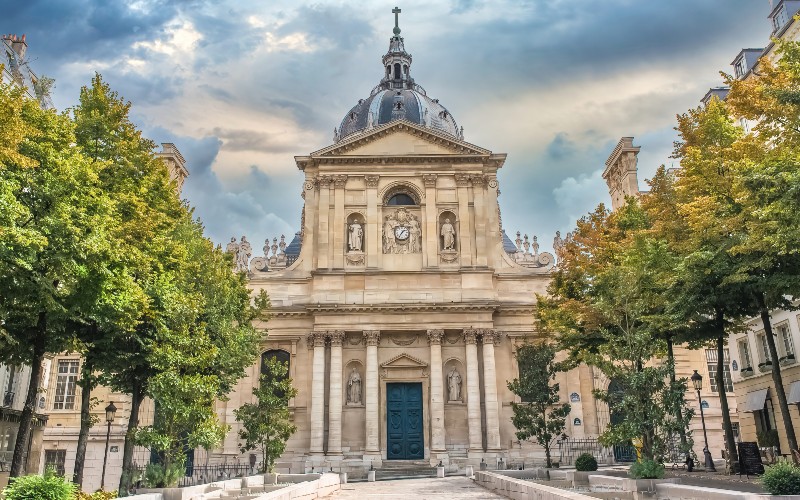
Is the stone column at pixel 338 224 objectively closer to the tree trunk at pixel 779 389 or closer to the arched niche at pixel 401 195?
the arched niche at pixel 401 195

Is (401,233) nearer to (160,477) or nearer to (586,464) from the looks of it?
(586,464)

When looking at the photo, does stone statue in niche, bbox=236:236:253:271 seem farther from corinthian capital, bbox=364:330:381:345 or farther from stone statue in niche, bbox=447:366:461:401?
stone statue in niche, bbox=447:366:461:401

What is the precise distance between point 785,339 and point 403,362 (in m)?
19.4

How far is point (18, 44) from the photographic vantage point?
33.5 metres

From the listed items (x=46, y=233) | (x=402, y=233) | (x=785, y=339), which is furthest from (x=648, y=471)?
(x=402, y=233)

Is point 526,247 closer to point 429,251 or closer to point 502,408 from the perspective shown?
point 429,251

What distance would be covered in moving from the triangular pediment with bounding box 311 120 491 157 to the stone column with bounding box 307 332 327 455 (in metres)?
11.7

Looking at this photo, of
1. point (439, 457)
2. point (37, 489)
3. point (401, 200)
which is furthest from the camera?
point (401, 200)

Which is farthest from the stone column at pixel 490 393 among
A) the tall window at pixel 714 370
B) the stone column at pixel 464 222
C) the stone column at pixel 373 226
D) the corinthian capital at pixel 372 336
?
the tall window at pixel 714 370

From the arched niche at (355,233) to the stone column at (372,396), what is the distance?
5.36 metres

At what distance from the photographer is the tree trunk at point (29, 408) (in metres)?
17.5

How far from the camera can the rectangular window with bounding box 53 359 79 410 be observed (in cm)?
3734

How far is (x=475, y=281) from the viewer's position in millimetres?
40625

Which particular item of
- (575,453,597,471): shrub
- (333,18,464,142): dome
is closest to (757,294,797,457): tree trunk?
(575,453,597,471): shrub
